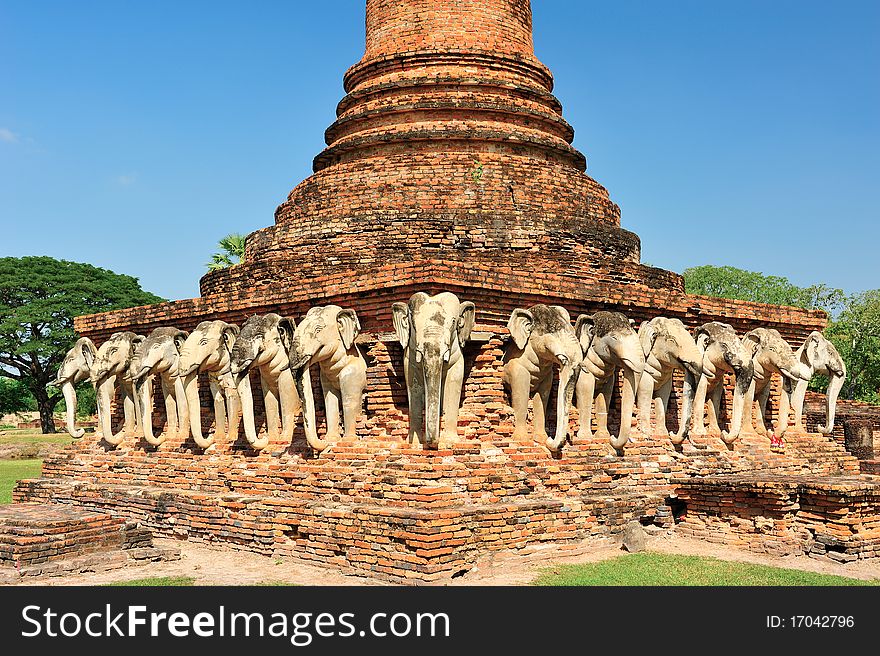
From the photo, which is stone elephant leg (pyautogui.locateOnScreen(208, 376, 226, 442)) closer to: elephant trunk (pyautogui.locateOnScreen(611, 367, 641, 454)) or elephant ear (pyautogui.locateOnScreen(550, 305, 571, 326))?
elephant ear (pyautogui.locateOnScreen(550, 305, 571, 326))

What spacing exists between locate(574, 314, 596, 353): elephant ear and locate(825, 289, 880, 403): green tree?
22691mm

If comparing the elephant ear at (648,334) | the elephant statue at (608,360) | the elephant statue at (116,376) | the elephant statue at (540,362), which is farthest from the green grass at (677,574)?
the elephant statue at (116,376)

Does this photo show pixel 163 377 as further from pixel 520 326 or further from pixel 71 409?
pixel 520 326

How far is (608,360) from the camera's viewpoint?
1015 cm

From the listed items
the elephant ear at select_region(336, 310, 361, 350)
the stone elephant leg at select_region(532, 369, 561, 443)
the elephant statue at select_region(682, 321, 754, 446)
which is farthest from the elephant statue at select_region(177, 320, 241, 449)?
the elephant statue at select_region(682, 321, 754, 446)

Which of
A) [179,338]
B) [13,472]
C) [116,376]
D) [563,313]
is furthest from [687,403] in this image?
[13,472]

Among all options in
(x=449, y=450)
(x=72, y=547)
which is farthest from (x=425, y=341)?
(x=72, y=547)

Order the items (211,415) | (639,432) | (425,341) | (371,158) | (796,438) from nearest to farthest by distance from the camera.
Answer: (425,341)
(639,432)
(211,415)
(796,438)
(371,158)

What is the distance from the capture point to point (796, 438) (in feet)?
41.6

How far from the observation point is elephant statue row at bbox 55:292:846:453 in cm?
920

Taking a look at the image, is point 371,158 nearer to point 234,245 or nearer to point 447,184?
point 447,184

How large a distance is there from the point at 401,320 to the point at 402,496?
1793 millimetres

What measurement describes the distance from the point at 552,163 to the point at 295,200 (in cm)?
401

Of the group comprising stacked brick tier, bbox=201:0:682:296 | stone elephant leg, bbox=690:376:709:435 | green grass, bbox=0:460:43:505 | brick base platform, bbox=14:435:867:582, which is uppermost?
stacked brick tier, bbox=201:0:682:296
